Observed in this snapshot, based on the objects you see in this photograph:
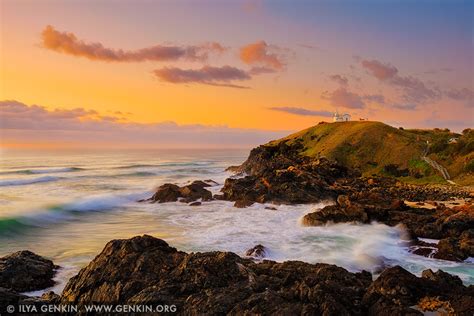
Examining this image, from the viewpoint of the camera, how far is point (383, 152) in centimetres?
8931

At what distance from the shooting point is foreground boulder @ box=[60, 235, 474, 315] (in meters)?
13.1

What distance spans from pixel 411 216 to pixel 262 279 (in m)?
25.4

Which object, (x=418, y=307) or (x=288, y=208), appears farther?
(x=288, y=208)

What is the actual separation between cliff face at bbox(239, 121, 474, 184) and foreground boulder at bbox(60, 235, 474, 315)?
49.3 meters

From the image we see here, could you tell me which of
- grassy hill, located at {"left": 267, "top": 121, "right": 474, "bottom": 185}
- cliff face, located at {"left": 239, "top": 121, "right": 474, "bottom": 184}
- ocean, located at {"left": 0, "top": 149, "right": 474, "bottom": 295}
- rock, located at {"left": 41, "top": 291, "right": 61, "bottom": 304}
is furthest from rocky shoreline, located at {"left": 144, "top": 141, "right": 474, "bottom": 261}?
rock, located at {"left": 41, "top": 291, "right": 61, "bottom": 304}

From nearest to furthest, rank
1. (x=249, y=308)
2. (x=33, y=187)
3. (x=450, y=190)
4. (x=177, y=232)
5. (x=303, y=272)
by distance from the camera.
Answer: (x=249, y=308) → (x=303, y=272) → (x=177, y=232) → (x=450, y=190) → (x=33, y=187)

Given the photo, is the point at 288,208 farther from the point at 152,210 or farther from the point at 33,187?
the point at 33,187

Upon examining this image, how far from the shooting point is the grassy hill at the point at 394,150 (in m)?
71.6

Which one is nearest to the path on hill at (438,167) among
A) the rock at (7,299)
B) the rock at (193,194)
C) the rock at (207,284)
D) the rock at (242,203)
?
the rock at (242,203)

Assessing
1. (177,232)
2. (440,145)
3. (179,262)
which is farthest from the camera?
(440,145)

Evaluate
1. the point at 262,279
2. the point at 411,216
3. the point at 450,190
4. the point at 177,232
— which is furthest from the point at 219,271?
the point at 450,190

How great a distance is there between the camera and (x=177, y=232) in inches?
1396

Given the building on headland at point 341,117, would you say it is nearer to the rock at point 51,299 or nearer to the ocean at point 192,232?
the ocean at point 192,232

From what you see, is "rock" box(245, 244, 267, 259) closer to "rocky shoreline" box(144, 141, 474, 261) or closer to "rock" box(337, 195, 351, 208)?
"rocky shoreline" box(144, 141, 474, 261)
